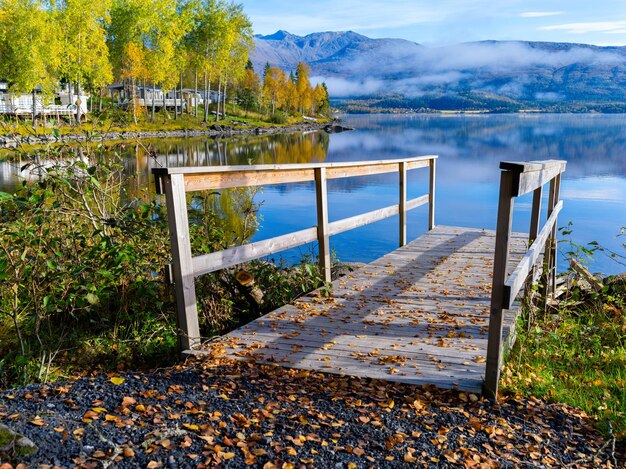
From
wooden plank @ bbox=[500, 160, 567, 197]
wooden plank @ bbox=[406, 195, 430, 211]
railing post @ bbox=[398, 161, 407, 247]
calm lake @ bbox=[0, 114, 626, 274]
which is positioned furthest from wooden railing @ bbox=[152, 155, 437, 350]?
wooden plank @ bbox=[406, 195, 430, 211]

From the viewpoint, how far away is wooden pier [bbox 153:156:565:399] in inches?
148

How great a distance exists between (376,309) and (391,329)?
0.62 metres

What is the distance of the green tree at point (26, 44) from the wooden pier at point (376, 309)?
3988cm

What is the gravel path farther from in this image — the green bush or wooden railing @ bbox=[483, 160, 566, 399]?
the green bush

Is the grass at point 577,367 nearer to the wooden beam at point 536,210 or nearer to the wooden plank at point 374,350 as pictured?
the wooden plank at point 374,350

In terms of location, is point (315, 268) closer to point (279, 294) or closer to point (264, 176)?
point (279, 294)

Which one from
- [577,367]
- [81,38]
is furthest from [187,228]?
[81,38]

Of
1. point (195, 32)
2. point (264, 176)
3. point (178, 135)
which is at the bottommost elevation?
point (178, 135)

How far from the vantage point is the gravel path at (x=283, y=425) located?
2.85 metres

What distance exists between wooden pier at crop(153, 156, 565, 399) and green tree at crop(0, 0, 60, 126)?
39885 mm

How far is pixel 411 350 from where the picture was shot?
4473 millimetres

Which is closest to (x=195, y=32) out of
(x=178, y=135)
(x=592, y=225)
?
(x=178, y=135)

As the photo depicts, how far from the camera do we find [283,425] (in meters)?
3.21

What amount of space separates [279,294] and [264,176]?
1487 millimetres
